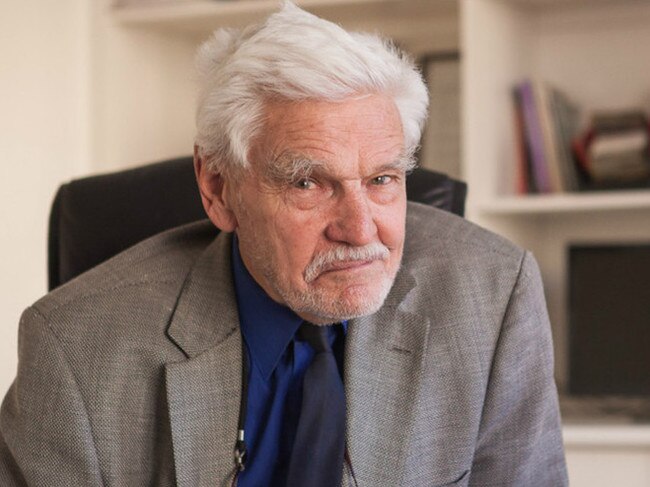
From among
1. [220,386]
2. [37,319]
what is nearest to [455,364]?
[220,386]

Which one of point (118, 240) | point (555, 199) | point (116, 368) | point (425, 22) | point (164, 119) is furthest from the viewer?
point (164, 119)

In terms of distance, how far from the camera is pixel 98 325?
1429mm

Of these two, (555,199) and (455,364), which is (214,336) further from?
(555,199)

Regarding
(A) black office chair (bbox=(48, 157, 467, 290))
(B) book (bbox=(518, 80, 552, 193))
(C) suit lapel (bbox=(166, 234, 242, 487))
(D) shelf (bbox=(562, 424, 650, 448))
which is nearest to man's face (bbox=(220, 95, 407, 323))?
(C) suit lapel (bbox=(166, 234, 242, 487))

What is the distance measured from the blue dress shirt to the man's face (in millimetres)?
73

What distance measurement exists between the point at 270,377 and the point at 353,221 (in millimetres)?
256

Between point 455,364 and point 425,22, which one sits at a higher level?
point 425,22

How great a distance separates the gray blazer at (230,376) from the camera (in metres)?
1.38

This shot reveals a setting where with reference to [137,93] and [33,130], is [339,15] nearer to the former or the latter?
[137,93]

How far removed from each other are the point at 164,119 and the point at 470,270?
1651 millimetres

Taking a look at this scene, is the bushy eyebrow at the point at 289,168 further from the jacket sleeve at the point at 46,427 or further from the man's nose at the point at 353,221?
the jacket sleeve at the point at 46,427

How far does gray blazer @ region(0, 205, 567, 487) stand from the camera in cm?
138

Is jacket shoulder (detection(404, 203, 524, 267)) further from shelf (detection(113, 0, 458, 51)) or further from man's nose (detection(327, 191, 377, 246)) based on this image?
shelf (detection(113, 0, 458, 51))

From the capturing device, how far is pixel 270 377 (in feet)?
4.81
